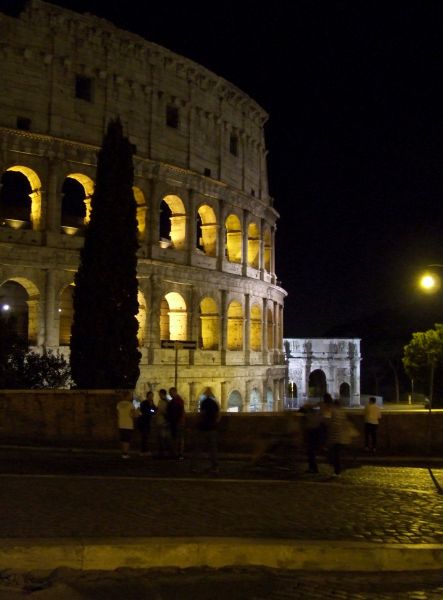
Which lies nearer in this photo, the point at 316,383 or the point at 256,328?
the point at 256,328

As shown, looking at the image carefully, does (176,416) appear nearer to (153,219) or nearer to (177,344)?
(177,344)

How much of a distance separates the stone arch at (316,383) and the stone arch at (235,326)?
108 feet

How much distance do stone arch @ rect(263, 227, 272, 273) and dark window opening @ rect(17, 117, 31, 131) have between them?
15711 mm

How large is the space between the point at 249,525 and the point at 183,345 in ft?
32.2

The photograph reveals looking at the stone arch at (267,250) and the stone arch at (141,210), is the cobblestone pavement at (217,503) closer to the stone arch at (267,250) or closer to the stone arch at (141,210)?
the stone arch at (141,210)

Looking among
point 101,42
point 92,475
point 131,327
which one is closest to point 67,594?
point 92,475

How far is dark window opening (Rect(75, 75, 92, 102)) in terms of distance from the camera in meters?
30.0

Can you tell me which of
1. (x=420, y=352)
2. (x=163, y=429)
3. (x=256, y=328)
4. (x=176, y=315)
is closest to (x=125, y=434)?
(x=163, y=429)

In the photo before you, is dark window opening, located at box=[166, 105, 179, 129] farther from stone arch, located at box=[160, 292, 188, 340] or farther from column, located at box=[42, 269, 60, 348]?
column, located at box=[42, 269, 60, 348]

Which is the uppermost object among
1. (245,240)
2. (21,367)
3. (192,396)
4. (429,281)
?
(245,240)

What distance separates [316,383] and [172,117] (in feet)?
140

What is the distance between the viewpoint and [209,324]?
115 feet

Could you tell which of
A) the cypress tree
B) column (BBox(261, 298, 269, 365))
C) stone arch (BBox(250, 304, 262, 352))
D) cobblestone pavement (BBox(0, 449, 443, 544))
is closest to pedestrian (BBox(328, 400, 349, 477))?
cobblestone pavement (BBox(0, 449, 443, 544))

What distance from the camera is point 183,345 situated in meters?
17.9
